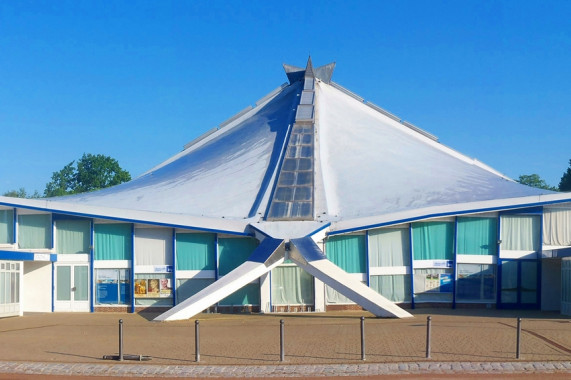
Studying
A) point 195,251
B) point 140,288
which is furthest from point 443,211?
point 140,288

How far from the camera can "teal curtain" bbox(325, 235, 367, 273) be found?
2919 cm

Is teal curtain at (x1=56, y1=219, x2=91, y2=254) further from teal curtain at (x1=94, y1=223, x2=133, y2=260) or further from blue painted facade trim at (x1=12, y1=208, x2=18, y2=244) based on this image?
blue painted facade trim at (x1=12, y1=208, x2=18, y2=244)

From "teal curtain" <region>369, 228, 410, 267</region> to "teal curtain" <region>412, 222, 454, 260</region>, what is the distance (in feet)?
1.26

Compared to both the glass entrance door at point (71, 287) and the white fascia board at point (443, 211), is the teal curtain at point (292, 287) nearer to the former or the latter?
the white fascia board at point (443, 211)

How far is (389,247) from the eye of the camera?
1155 inches

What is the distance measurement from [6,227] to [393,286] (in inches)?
610

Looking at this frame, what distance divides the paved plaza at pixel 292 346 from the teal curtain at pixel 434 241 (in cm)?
420

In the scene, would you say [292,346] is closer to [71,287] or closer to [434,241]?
[434,241]

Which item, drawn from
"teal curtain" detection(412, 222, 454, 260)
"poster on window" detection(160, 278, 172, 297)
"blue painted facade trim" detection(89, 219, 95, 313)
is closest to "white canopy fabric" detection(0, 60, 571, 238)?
"teal curtain" detection(412, 222, 454, 260)

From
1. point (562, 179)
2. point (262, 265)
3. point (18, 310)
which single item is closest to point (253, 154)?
point (262, 265)

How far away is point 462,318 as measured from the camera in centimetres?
2458

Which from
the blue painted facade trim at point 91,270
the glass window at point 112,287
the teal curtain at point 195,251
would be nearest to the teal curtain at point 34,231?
the blue painted facade trim at point 91,270

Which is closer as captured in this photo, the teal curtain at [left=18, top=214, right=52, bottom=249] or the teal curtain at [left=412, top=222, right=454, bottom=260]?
the teal curtain at [left=412, top=222, right=454, bottom=260]

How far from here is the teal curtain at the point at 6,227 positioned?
30.0 meters
